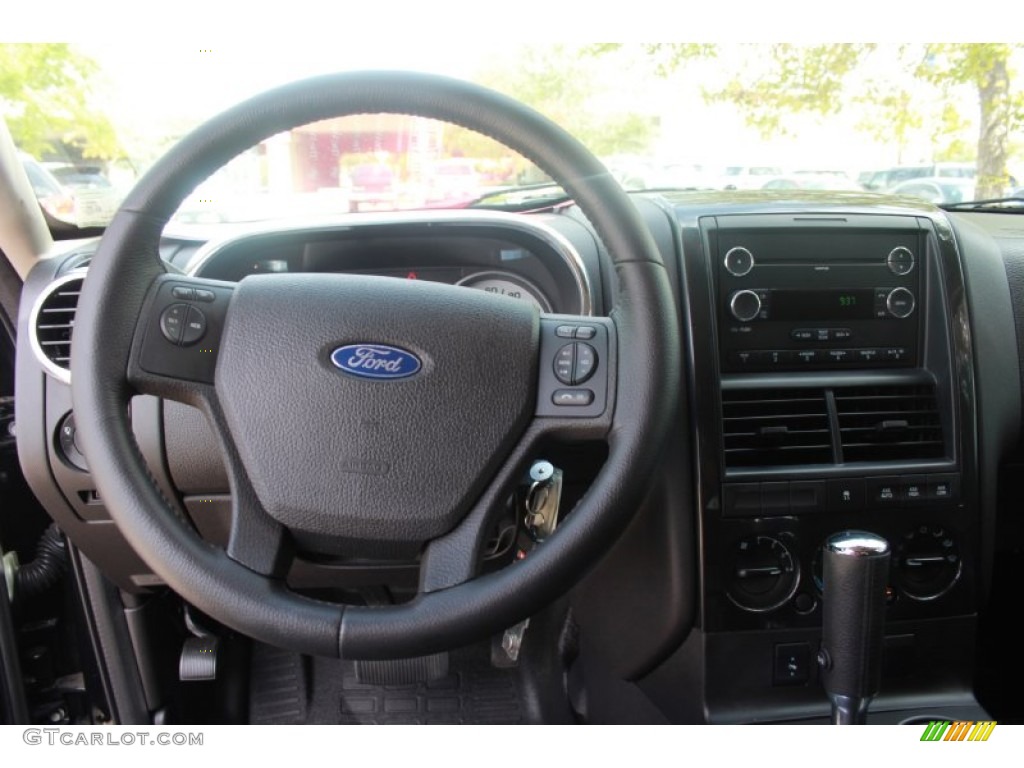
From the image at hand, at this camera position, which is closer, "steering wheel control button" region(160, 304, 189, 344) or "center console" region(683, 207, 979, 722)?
"steering wheel control button" region(160, 304, 189, 344)

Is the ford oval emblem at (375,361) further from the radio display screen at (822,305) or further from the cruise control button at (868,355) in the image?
the cruise control button at (868,355)

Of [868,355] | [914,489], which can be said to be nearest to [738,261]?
[868,355]

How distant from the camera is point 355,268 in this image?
74.3 inches

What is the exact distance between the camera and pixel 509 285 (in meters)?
1.79

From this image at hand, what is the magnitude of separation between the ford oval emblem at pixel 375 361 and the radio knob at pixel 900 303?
3.34 ft

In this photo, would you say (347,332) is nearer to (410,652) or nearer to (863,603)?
(410,652)

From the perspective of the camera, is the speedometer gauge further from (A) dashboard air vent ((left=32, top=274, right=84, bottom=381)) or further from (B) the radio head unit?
(A) dashboard air vent ((left=32, top=274, right=84, bottom=381))

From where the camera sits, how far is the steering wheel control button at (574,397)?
1.11 meters

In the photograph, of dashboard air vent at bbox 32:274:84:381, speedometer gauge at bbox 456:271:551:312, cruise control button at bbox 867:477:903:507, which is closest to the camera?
dashboard air vent at bbox 32:274:84:381

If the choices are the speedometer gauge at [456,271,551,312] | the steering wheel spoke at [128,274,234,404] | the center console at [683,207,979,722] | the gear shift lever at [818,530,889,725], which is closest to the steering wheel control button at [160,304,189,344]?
the steering wheel spoke at [128,274,234,404]

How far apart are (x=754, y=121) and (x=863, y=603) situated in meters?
1.42

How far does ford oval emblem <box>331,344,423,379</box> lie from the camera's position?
1110mm

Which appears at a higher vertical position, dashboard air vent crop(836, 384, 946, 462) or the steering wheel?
the steering wheel

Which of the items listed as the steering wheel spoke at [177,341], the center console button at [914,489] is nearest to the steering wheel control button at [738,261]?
the center console button at [914,489]
